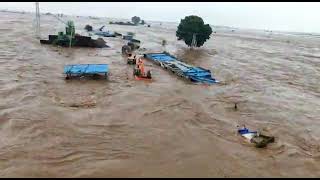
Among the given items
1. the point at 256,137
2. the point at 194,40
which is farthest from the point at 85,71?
the point at 194,40

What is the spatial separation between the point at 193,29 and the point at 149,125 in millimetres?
35005

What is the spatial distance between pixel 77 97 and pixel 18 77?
705 centimetres

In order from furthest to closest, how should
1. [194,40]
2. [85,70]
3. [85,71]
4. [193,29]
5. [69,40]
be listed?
[194,40], [193,29], [69,40], [85,70], [85,71]

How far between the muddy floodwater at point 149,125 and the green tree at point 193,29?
2092 centimetres

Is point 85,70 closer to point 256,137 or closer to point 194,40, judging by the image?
point 256,137

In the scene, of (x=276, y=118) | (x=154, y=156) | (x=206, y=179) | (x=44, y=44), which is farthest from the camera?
(x=44, y=44)

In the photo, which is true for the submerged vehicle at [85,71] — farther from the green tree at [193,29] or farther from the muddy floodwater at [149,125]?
the green tree at [193,29]

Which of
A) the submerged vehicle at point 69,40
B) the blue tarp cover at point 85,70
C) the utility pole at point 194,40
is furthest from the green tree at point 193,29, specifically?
the blue tarp cover at point 85,70

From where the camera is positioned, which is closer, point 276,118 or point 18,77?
point 276,118

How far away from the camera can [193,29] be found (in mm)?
50188

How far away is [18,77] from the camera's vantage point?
84.4 ft

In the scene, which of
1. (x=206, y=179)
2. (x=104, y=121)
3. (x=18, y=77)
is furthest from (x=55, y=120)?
(x=18, y=77)

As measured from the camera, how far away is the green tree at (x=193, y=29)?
165 feet

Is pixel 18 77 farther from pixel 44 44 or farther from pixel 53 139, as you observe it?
pixel 44 44
